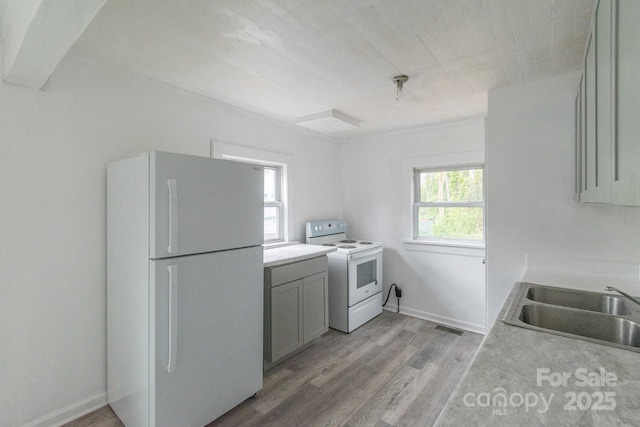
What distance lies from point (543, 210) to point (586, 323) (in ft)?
3.48

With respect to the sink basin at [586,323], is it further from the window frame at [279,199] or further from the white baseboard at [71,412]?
the white baseboard at [71,412]

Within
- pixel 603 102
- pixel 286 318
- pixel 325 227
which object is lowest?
pixel 286 318

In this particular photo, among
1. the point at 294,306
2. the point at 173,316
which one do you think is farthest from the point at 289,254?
the point at 173,316

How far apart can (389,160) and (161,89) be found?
2589 mm

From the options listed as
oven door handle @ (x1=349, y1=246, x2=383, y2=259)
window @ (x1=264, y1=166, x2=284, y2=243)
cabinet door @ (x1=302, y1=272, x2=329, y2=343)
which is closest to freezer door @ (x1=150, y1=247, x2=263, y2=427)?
cabinet door @ (x1=302, y1=272, x2=329, y2=343)

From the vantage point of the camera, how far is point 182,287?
166cm

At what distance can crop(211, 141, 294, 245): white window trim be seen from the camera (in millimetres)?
2695

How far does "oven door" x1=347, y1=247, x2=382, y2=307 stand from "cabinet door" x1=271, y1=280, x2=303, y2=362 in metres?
0.73

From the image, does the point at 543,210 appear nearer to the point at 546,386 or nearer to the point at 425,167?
the point at 425,167

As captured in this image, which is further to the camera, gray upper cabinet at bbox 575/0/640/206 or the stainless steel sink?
the stainless steel sink

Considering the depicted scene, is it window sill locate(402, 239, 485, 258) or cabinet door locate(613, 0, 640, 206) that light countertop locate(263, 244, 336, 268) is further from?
cabinet door locate(613, 0, 640, 206)

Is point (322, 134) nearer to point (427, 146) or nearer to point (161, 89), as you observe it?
point (427, 146)

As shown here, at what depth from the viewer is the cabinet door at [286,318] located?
2.41 metres

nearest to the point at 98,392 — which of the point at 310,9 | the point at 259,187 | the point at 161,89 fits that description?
the point at 259,187
